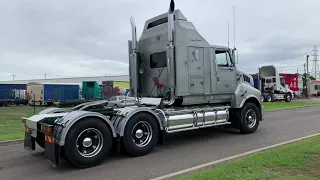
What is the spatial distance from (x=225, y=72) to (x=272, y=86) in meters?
26.6

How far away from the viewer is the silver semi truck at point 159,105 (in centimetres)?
624

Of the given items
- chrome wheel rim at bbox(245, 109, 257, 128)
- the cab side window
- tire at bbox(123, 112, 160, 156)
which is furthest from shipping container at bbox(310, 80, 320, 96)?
tire at bbox(123, 112, 160, 156)

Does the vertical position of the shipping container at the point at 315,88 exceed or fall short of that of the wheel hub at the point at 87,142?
it exceeds it

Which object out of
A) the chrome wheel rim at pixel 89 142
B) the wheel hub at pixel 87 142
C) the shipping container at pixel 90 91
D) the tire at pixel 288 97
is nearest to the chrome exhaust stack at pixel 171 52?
the chrome wheel rim at pixel 89 142

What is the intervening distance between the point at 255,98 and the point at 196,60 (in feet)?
10.1

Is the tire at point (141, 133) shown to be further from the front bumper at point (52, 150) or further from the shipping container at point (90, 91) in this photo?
the shipping container at point (90, 91)

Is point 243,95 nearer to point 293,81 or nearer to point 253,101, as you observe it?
A: point 253,101

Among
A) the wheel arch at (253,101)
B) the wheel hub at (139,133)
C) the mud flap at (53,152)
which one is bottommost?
the mud flap at (53,152)

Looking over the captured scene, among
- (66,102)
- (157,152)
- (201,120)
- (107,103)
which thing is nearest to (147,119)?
(157,152)

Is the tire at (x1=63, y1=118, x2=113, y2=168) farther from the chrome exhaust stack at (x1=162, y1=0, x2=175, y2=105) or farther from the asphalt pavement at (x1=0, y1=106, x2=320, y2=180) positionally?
the chrome exhaust stack at (x1=162, y1=0, x2=175, y2=105)

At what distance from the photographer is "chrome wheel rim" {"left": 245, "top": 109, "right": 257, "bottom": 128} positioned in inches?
401

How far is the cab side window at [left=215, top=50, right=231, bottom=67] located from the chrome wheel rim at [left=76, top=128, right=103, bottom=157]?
4866 mm

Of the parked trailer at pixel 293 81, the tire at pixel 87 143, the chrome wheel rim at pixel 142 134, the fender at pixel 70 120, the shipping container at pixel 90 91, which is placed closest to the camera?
the fender at pixel 70 120

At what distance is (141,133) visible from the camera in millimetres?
7242
